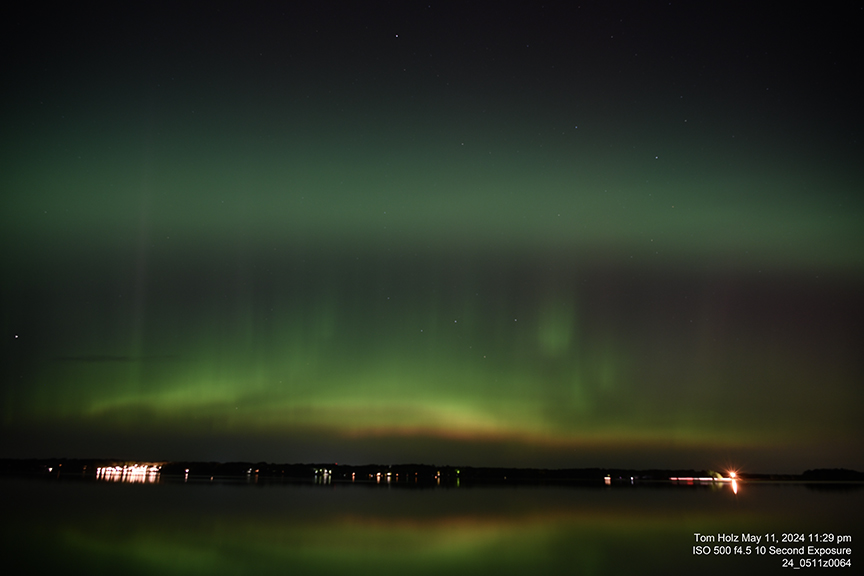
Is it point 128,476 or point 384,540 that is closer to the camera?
point 384,540

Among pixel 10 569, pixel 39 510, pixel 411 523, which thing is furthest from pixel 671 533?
pixel 39 510

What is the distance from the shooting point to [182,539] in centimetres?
2152

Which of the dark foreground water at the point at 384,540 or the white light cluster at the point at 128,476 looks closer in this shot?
the dark foreground water at the point at 384,540

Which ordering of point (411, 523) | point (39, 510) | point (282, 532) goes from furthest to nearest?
1. point (39, 510)
2. point (411, 523)
3. point (282, 532)

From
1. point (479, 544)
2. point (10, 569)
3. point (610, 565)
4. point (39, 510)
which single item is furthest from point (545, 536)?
point (39, 510)

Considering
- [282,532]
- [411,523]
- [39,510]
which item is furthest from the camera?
[39,510]

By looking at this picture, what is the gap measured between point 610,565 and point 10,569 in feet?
49.0

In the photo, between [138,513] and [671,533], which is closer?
[671,533]

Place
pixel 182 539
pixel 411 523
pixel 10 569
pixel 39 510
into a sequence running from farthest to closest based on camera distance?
pixel 39 510
pixel 411 523
pixel 182 539
pixel 10 569

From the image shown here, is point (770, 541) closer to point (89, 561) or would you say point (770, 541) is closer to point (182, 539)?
point (182, 539)

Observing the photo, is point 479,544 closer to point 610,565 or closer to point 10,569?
point 610,565

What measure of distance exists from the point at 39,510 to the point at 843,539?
113ft

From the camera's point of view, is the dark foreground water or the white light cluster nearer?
the dark foreground water

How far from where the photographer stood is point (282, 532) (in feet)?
78.5
